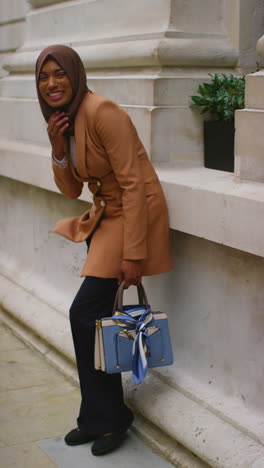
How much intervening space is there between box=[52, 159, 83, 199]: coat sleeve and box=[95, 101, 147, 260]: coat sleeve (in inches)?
14.5

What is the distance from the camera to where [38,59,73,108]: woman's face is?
3799mm

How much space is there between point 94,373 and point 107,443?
35cm

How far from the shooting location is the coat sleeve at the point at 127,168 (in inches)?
147

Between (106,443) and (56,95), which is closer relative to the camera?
(56,95)

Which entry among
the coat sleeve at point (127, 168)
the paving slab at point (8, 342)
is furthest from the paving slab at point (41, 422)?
the coat sleeve at point (127, 168)

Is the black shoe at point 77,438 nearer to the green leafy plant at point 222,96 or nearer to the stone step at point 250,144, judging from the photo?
the stone step at point 250,144

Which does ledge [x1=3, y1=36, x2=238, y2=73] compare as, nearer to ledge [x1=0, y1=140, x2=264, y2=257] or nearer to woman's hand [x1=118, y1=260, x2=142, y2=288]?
ledge [x1=0, y1=140, x2=264, y2=257]

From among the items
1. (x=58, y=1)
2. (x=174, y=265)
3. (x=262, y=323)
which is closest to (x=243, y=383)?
(x=262, y=323)

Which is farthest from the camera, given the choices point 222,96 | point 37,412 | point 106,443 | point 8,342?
point 8,342

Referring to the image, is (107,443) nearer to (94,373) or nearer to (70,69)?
(94,373)

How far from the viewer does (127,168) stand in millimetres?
3742

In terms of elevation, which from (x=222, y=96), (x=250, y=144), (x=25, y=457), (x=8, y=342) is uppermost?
(x=222, y=96)

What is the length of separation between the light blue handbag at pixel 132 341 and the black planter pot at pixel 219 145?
1.04 metres

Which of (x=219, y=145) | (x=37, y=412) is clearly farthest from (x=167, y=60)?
(x=37, y=412)
